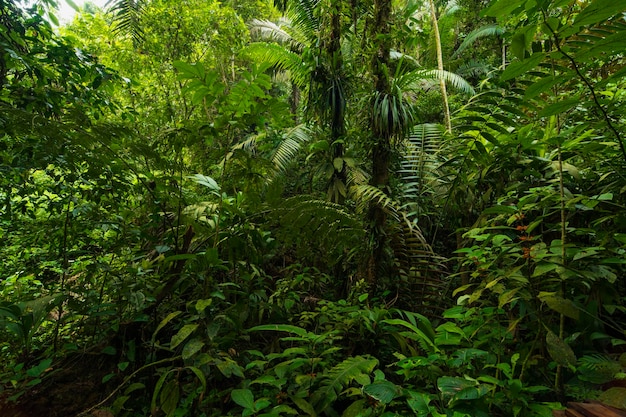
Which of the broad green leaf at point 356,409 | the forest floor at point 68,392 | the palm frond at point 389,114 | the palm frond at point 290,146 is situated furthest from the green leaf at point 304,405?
the palm frond at point 290,146

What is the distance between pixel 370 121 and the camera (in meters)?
3.29

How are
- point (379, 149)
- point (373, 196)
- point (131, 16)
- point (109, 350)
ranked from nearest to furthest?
point (109, 350) → point (373, 196) → point (379, 149) → point (131, 16)

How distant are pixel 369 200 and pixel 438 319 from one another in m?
1.14

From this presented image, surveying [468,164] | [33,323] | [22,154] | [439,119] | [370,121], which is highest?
[439,119]

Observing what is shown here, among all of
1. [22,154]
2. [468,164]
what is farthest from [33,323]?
[468,164]

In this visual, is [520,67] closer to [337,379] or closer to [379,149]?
[337,379]

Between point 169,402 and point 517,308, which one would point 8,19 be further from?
point 517,308

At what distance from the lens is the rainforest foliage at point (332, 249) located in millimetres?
1312

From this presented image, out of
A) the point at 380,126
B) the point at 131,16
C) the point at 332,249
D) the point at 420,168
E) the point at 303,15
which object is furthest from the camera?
the point at 303,15

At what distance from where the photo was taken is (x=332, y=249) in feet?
7.63

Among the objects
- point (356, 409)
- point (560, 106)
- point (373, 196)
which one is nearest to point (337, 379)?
point (356, 409)

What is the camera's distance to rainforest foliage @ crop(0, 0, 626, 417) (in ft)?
4.31

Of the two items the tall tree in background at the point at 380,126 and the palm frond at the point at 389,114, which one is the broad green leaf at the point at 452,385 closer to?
the tall tree in background at the point at 380,126

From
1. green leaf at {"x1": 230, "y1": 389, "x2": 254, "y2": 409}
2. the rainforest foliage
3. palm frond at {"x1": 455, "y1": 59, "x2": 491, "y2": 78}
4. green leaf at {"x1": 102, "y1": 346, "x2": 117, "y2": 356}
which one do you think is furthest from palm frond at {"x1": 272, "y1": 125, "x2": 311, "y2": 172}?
palm frond at {"x1": 455, "y1": 59, "x2": 491, "y2": 78}
